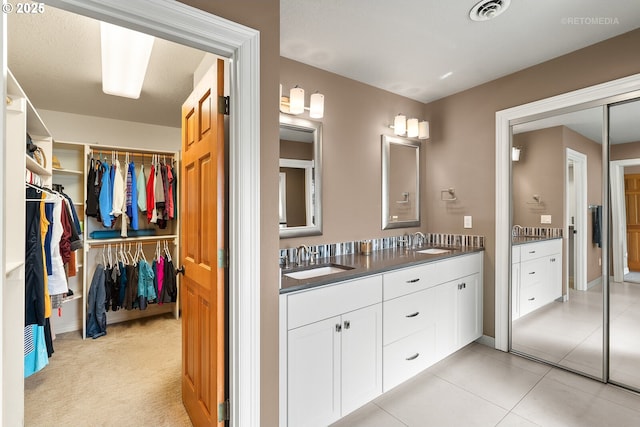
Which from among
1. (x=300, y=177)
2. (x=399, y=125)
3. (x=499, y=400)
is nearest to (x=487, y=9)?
(x=399, y=125)

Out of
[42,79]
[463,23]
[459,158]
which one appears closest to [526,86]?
[459,158]

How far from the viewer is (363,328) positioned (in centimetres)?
188

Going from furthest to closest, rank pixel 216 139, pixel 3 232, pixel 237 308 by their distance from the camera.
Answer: pixel 216 139 < pixel 237 308 < pixel 3 232

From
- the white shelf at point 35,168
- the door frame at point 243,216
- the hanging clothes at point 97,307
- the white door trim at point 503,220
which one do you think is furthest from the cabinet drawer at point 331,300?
the hanging clothes at point 97,307

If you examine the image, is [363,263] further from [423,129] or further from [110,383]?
[110,383]

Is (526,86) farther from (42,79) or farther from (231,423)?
(42,79)

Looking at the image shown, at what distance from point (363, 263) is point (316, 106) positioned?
126 centimetres

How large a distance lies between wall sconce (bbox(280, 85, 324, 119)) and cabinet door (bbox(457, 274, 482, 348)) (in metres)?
1.90

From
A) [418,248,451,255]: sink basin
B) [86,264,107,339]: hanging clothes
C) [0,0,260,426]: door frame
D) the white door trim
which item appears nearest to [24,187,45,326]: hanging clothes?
[0,0,260,426]: door frame

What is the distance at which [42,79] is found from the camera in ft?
8.43

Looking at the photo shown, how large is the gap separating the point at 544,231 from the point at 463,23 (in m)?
1.85

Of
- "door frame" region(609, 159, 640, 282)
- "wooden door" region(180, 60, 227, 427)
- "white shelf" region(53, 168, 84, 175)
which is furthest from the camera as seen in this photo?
"white shelf" region(53, 168, 84, 175)

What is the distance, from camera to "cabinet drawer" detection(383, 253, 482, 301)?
6.75ft

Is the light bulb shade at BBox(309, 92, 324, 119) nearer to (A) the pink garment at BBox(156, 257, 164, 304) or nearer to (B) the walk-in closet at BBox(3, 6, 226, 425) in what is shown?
(B) the walk-in closet at BBox(3, 6, 226, 425)
